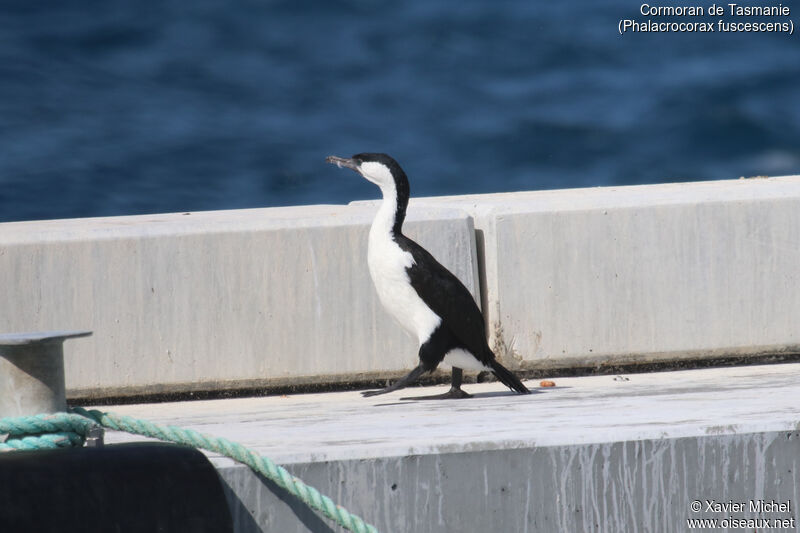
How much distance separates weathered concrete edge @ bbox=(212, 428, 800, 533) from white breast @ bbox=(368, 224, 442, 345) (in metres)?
2.19

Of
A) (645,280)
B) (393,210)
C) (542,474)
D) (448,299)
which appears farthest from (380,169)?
(542,474)

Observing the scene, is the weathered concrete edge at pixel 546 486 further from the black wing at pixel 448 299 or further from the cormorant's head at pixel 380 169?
the cormorant's head at pixel 380 169

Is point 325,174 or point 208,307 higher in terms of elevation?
point 325,174

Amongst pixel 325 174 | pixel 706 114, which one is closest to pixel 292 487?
pixel 325 174

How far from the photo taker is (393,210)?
5.29 meters

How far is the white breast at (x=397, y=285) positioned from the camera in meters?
5.15

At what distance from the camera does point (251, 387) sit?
5.75 metres

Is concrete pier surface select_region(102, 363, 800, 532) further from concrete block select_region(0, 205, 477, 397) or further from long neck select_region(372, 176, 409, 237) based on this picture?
concrete block select_region(0, 205, 477, 397)

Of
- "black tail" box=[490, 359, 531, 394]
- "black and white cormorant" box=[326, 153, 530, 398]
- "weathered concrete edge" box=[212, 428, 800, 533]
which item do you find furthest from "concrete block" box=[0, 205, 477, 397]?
"weathered concrete edge" box=[212, 428, 800, 533]

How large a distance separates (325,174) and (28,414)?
90.5 ft

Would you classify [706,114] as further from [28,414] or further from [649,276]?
[28,414]

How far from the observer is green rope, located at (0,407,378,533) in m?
2.83

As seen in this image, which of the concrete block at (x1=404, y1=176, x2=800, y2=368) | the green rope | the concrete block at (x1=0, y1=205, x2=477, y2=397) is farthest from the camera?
the concrete block at (x1=404, y1=176, x2=800, y2=368)

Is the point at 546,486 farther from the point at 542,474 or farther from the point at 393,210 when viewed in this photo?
the point at 393,210
